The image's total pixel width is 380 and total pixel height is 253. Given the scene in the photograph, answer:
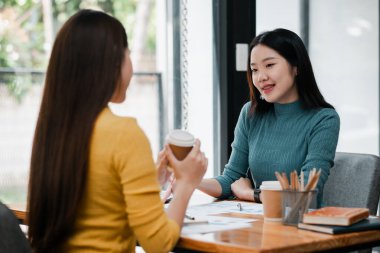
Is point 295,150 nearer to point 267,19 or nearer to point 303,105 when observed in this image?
point 303,105

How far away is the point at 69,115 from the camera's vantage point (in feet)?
5.56

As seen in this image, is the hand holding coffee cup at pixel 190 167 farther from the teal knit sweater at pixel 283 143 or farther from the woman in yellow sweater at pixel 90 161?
the teal knit sweater at pixel 283 143

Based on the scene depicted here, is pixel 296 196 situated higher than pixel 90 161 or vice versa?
pixel 90 161

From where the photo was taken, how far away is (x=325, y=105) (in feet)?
8.63

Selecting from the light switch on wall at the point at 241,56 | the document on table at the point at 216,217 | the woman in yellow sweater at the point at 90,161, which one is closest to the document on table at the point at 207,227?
the document on table at the point at 216,217

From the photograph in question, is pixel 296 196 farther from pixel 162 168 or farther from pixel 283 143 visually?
pixel 283 143

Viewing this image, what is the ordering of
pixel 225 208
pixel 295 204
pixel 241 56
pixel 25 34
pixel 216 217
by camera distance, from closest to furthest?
pixel 295 204
pixel 216 217
pixel 225 208
pixel 241 56
pixel 25 34

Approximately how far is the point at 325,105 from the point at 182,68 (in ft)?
4.03

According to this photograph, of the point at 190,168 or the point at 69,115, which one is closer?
the point at 69,115

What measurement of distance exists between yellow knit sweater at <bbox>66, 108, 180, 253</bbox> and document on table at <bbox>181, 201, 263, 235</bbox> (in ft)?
0.59

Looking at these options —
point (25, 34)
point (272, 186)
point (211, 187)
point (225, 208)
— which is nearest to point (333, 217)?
point (272, 186)

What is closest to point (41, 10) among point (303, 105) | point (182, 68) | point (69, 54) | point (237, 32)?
point (182, 68)

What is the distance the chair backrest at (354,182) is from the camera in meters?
2.57

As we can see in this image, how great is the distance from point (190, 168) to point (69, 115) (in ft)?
1.08
